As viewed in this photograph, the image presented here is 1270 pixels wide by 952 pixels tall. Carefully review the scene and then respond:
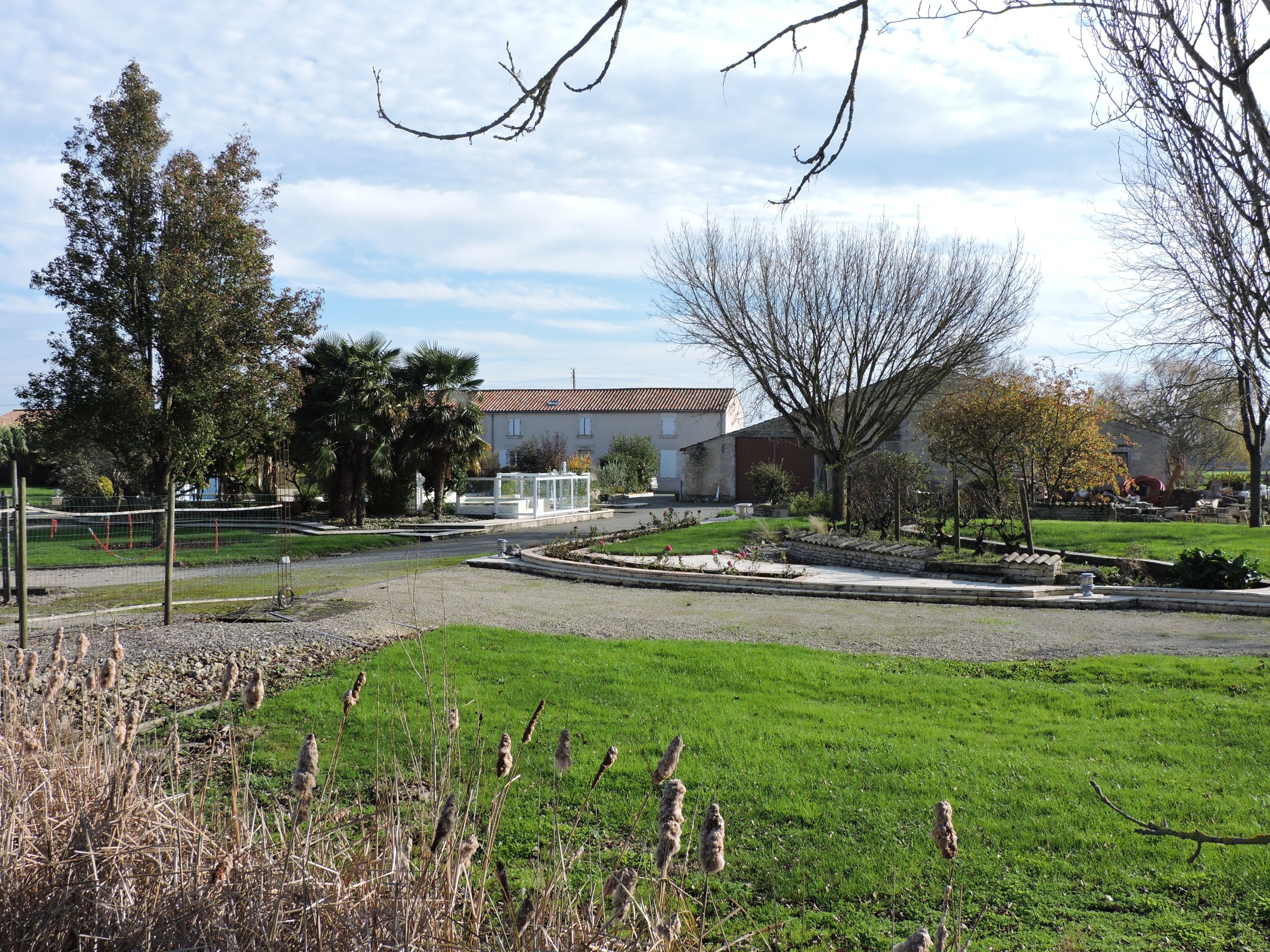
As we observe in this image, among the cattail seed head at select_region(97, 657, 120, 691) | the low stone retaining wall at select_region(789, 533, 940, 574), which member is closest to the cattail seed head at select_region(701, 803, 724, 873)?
the cattail seed head at select_region(97, 657, 120, 691)

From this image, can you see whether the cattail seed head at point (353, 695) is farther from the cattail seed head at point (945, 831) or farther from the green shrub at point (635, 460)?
the green shrub at point (635, 460)

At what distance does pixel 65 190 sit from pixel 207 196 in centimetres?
270

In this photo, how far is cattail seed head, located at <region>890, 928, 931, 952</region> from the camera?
1350 mm

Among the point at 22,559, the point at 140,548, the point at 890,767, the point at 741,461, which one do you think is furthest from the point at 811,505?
the point at 22,559

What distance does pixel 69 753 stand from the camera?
122 inches

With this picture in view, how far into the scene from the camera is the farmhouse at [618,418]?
5241 cm

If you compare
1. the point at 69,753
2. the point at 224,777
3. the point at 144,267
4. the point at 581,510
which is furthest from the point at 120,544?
the point at 581,510

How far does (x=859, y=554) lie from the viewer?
48.5 feet

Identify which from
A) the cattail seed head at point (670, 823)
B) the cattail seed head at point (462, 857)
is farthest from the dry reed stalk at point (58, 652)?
the cattail seed head at point (670, 823)

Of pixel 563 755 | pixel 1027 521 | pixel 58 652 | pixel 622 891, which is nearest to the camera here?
pixel 622 891

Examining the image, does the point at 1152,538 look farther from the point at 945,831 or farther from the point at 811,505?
the point at 945,831

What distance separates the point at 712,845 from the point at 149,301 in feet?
67.9

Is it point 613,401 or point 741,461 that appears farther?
point 613,401

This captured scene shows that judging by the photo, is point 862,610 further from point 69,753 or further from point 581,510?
point 581,510
